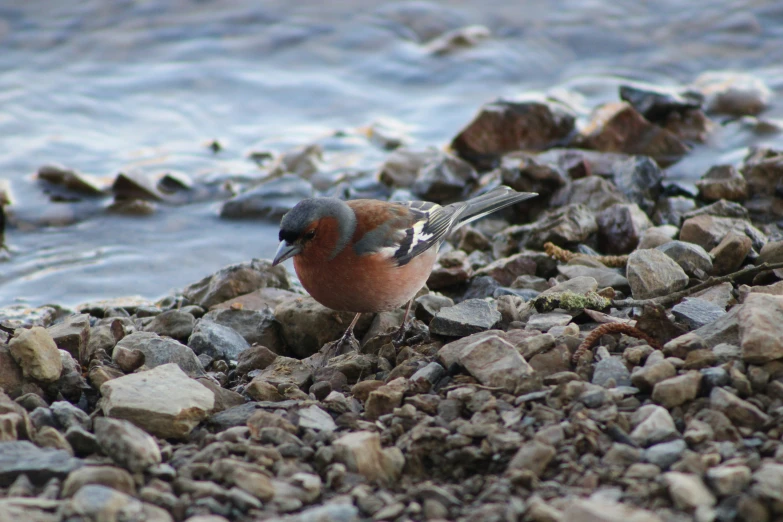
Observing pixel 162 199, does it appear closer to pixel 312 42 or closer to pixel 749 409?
pixel 312 42

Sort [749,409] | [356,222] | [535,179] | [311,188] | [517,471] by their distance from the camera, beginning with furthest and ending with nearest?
[311,188] < [535,179] < [356,222] < [749,409] < [517,471]

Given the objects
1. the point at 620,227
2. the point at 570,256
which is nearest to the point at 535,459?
the point at 570,256

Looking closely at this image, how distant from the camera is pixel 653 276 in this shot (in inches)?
212

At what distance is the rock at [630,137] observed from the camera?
1043 cm

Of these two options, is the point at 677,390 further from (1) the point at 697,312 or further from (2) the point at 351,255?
(2) the point at 351,255

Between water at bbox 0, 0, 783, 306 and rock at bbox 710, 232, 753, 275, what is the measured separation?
442cm

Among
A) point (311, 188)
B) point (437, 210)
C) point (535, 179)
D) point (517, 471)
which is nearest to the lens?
point (517, 471)

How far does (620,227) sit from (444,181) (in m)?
2.86

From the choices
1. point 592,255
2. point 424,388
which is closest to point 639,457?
point 424,388

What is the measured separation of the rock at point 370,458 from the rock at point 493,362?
2.36 feet

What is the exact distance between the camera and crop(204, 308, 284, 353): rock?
598 cm

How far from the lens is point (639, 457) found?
10.9ft

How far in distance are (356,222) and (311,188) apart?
4.35 meters

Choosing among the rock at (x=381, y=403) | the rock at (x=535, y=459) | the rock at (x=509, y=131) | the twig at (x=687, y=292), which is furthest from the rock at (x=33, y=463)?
the rock at (x=509, y=131)
